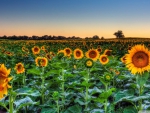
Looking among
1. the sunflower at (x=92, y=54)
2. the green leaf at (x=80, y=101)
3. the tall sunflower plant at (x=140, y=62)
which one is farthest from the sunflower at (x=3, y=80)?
the sunflower at (x=92, y=54)

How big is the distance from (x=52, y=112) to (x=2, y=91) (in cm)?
182

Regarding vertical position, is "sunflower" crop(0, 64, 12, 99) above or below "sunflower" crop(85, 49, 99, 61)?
above

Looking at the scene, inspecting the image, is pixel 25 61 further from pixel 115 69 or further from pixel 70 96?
pixel 70 96

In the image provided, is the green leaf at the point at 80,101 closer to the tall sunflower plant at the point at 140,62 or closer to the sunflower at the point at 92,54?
the tall sunflower plant at the point at 140,62

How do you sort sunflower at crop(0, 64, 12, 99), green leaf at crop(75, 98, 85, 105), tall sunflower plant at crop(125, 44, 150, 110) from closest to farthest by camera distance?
sunflower at crop(0, 64, 12, 99), tall sunflower plant at crop(125, 44, 150, 110), green leaf at crop(75, 98, 85, 105)

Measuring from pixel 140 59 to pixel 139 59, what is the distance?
0.06 feet

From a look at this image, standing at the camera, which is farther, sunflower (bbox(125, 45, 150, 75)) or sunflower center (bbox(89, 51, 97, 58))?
sunflower center (bbox(89, 51, 97, 58))

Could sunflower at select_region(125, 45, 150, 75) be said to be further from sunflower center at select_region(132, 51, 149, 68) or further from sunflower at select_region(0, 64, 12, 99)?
sunflower at select_region(0, 64, 12, 99)

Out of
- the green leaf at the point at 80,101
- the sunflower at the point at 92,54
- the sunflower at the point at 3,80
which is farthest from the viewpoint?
the sunflower at the point at 92,54

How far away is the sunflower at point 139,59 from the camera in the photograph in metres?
3.32

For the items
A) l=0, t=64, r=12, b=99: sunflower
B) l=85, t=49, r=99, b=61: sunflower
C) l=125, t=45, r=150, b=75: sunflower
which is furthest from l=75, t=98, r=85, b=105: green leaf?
l=85, t=49, r=99, b=61: sunflower

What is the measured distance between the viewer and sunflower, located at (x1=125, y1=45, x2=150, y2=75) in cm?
332

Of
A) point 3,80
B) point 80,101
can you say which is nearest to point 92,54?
point 80,101

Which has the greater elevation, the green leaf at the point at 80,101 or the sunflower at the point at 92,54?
the sunflower at the point at 92,54
